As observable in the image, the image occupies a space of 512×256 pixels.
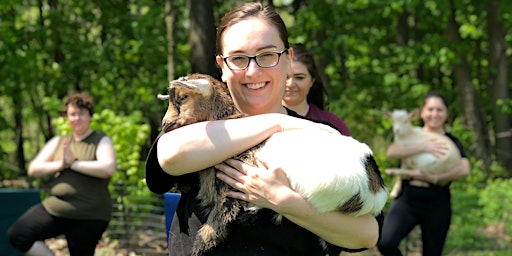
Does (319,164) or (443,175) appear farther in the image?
(443,175)

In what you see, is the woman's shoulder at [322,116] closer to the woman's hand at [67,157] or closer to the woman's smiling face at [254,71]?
the woman's smiling face at [254,71]

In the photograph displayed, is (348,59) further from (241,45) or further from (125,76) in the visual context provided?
(241,45)

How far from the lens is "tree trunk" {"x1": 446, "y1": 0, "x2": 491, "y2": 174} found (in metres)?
14.4

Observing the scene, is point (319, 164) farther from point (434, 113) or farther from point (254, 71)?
point (434, 113)

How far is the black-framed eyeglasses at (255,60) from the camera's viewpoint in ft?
7.80

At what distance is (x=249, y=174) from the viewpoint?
2205mm

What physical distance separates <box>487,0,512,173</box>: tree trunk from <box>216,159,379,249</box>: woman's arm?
13.1 m

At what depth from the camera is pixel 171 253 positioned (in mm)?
2398

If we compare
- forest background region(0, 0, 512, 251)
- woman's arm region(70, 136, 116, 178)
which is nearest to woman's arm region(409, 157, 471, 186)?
woman's arm region(70, 136, 116, 178)

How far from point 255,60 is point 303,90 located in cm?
252

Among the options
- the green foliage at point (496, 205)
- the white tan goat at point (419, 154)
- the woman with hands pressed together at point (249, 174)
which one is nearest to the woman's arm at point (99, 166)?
the white tan goat at point (419, 154)

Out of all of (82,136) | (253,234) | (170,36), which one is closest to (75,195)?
(82,136)

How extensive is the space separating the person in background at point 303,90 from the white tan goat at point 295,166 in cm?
238


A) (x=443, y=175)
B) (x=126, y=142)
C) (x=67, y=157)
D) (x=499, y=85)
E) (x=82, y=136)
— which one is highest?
(x=82, y=136)
